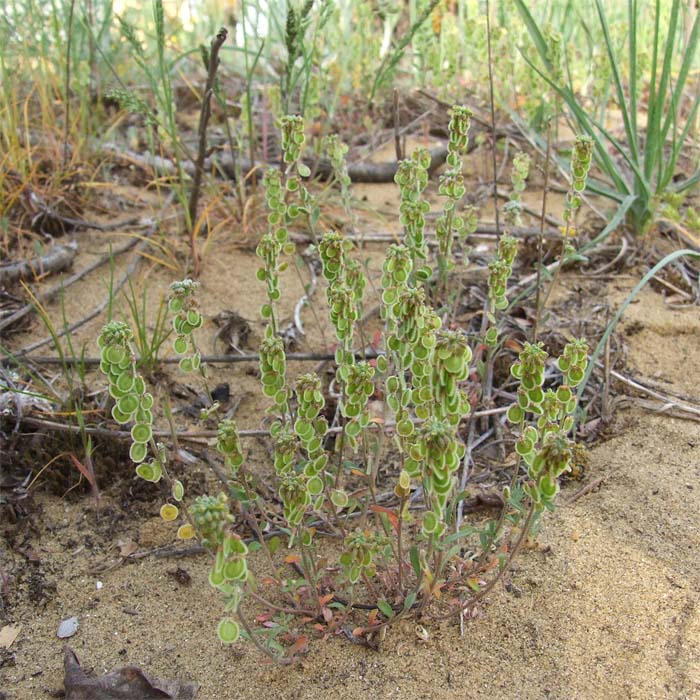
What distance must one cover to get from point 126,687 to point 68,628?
283 millimetres

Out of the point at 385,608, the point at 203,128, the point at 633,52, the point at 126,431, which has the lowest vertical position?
the point at 385,608

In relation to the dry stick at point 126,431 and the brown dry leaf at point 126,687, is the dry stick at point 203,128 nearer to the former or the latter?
the dry stick at point 126,431

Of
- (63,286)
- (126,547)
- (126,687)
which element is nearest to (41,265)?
(63,286)

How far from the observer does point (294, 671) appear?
1742mm

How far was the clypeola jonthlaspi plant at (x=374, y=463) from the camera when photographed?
4.66 ft

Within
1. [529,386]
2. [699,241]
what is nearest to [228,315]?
[529,386]

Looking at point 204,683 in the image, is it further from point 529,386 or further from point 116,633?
point 529,386

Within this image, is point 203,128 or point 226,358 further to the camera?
point 203,128

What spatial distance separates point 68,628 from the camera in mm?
1889

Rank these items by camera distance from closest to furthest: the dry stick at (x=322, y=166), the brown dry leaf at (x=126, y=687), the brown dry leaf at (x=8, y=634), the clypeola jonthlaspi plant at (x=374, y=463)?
the clypeola jonthlaspi plant at (x=374, y=463), the brown dry leaf at (x=126, y=687), the brown dry leaf at (x=8, y=634), the dry stick at (x=322, y=166)

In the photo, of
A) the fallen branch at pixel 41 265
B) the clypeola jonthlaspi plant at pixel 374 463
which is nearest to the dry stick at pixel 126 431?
the clypeola jonthlaspi plant at pixel 374 463

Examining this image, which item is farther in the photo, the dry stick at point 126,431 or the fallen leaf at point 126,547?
the dry stick at point 126,431

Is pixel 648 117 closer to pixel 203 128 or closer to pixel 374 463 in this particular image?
pixel 203 128

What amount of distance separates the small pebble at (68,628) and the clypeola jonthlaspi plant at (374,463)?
411 mm
